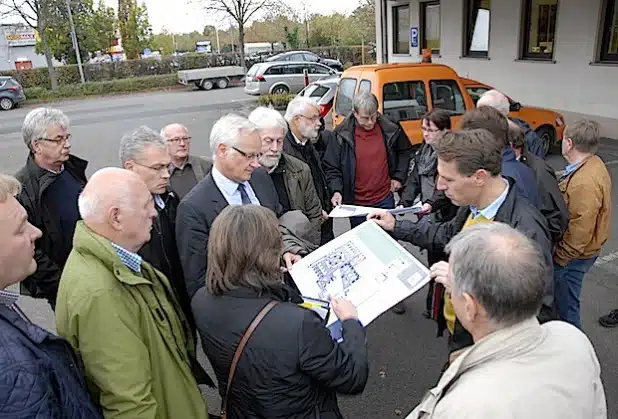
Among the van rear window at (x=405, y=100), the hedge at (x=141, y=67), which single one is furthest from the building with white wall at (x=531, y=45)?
the hedge at (x=141, y=67)

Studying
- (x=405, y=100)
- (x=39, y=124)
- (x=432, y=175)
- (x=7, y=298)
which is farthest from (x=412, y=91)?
(x=7, y=298)

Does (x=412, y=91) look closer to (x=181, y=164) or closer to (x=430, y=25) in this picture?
(x=181, y=164)

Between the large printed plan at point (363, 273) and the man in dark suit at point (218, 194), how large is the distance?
21 centimetres

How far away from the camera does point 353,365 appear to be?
1799 mm

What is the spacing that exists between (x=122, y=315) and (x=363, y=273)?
1.10 meters

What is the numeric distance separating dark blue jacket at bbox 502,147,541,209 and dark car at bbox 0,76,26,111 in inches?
1051

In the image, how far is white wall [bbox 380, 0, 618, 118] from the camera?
11.4 metres

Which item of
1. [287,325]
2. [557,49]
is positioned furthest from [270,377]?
[557,49]

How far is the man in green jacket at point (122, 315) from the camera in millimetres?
1677

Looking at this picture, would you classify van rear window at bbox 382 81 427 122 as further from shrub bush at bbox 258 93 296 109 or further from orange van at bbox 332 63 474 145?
shrub bush at bbox 258 93 296 109

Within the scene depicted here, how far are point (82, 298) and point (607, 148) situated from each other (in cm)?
1084

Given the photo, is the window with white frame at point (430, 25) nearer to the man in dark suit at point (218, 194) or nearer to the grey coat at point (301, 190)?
the grey coat at point (301, 190)

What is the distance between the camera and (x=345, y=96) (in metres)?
8.49

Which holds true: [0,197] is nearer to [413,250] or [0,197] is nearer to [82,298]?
[82,298]
